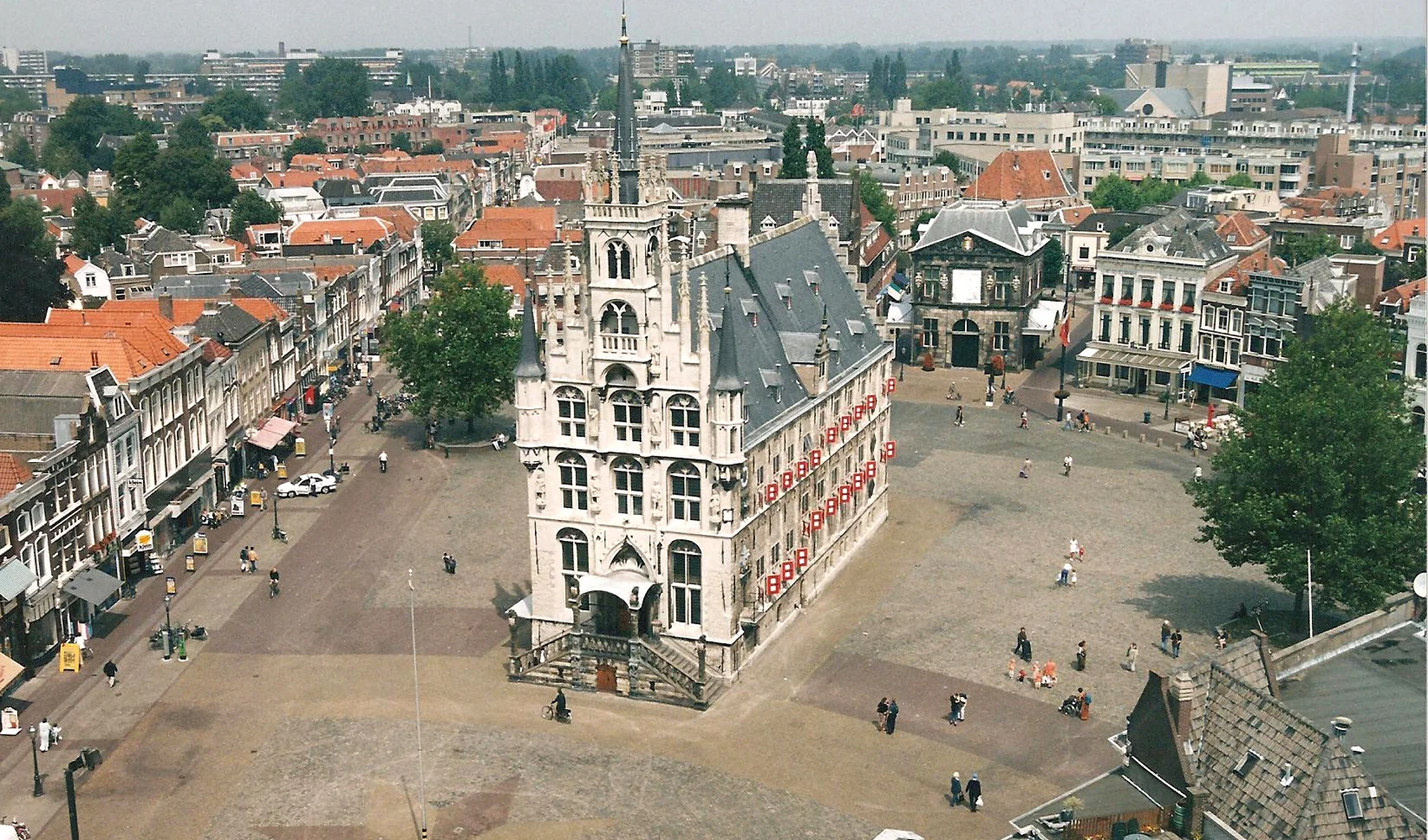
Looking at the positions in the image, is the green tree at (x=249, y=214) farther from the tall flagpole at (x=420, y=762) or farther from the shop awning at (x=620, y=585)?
the shop awning at (x=620, y=585)

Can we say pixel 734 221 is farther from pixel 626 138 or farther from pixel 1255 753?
pixel 1255 753

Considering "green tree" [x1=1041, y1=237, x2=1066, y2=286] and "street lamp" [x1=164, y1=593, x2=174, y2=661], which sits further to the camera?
"green tree" [x1=1041, y1=237, x2=1066, y2=286]

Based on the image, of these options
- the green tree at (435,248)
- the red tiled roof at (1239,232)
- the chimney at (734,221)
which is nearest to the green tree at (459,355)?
the chimney at (734,221)

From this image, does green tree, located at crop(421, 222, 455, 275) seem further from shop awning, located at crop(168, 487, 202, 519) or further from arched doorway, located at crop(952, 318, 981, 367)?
shop awning, located at crop(168, 487, 202, 519)

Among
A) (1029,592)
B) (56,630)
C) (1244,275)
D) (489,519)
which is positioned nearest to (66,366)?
(56,630)

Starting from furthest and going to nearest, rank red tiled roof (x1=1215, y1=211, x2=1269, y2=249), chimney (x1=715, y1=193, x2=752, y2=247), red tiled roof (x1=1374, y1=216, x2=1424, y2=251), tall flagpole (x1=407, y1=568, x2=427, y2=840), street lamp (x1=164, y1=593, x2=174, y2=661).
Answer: red tiled roof (x1=1374, y1=216, x2=1424, y2=251) < red tiled roof (x1=1215, y1=211, x2=1269, y2=249) < chimney (x1=715, y1=193, x2=752, y2=247) < street lamp (x1=164, y1=593, x2=174, y2=661) < tall flagpole (x1=407, y1=568, x2=427, y2=840)

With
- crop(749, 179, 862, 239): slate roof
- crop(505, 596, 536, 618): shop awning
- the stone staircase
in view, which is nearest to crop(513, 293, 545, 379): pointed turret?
crop(505, 596, 536, 618): shop awning

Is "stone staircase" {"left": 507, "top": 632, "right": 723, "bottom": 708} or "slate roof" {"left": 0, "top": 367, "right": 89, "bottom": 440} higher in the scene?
"slate roof" {"left": 0, "top": 367, "right": 89, "bottom": 440}
